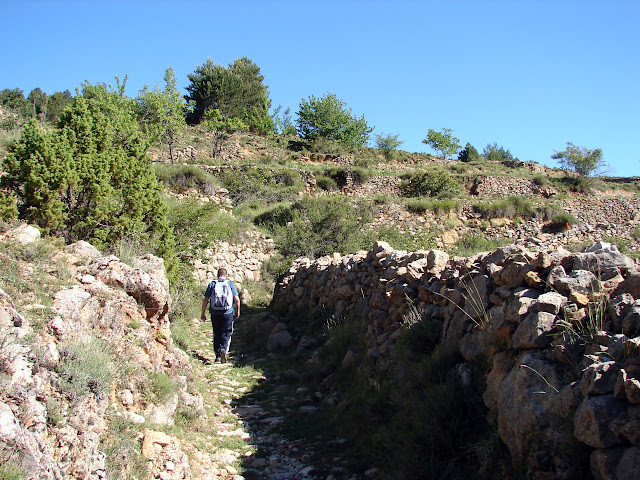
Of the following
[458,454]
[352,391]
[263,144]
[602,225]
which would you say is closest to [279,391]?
[352,391]

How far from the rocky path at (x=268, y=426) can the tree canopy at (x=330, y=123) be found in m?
38.0

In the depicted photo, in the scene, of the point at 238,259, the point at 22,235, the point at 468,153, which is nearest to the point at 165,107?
the point at 238,259

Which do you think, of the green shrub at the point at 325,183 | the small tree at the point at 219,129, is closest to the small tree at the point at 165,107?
the small tree at the point at 219,129

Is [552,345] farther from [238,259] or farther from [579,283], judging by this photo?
[238,259]

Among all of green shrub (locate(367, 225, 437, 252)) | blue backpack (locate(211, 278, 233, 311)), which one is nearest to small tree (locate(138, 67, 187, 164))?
green shrub (locate(367, 225, 437, 252))

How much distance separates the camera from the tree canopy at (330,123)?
44.0m

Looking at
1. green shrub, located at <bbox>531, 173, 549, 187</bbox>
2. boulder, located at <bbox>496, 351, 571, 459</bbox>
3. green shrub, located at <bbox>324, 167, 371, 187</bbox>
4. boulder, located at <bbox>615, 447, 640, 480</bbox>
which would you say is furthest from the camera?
green shrub, located at <bbox>531, 173, 549, 187</bbox>

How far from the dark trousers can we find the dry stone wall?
10.1ft

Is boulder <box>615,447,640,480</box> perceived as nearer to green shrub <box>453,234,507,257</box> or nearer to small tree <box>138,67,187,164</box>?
green shrub <box>453,234,507,257</box>

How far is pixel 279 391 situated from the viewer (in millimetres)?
6398

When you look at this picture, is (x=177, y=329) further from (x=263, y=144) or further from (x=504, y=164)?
(x=504, y=164)

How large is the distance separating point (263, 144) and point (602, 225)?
23.6m

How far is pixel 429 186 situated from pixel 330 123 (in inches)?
818

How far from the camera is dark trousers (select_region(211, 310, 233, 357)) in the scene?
743 centimetres
